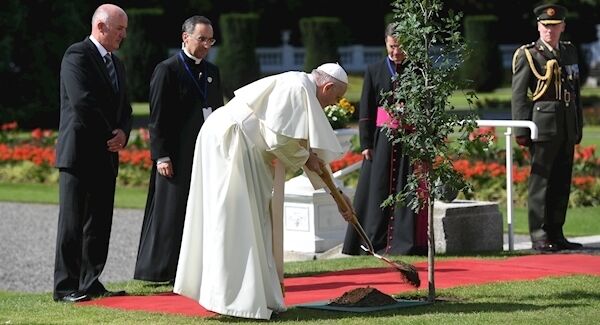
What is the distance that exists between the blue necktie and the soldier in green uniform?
13.3ft

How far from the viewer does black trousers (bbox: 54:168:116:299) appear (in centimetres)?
955

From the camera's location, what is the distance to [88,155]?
380 inches

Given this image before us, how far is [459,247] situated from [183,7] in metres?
39.9

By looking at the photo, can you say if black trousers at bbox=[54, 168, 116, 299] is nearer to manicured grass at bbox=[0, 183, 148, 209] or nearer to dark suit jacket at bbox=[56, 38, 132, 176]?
dark suit jacket at bbox=[56, 38, 132, 176]

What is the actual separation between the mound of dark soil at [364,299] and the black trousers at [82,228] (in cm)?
175

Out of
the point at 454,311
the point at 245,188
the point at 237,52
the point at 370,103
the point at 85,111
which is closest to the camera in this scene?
the point at 245,188

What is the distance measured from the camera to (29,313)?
897 centimetres

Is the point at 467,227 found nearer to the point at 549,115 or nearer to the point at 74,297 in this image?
the point at 549,115

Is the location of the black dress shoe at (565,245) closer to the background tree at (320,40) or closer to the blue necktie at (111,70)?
the blue necktie at (111,70)

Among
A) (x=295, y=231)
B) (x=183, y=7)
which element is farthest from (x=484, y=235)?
(x=183, y=7)

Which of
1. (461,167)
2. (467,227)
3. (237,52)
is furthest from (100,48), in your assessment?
(237,52)

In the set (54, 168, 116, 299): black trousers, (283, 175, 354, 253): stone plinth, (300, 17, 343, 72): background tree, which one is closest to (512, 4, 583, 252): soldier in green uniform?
(283, 175, 354, 253): stone plinth

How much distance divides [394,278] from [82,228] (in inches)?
91.7

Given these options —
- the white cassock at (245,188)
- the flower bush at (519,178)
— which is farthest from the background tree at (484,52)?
the white cassock at (245,188)
